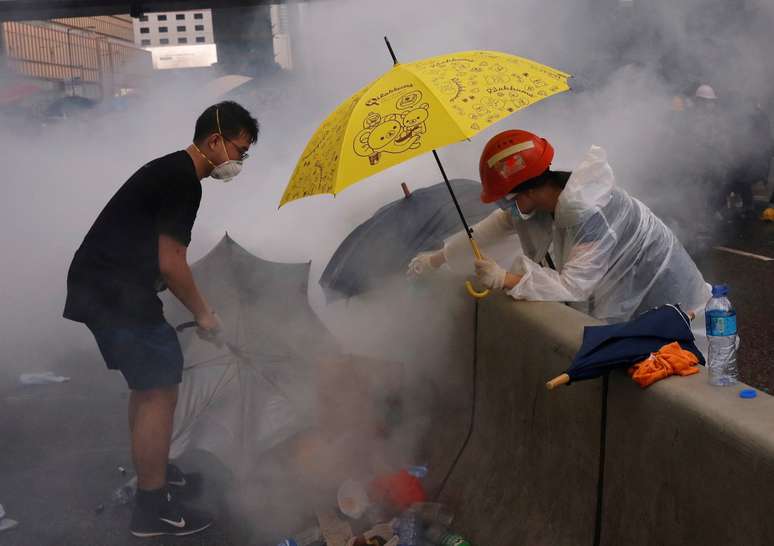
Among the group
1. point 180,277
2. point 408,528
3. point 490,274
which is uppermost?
point 490,274

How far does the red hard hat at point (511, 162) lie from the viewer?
9.62 ft

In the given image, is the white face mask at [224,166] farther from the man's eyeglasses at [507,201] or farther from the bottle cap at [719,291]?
the bottle cap at [719,291]

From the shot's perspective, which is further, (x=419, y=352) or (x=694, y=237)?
(x=694, y=237)

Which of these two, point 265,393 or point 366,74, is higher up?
point 366,74

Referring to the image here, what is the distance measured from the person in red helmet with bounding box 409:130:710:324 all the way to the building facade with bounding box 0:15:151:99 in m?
8.46

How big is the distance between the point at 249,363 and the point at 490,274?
1313mm

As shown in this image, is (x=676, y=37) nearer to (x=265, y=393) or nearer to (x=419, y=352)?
(x=419, y=352)

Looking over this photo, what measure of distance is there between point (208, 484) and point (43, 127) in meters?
5.64

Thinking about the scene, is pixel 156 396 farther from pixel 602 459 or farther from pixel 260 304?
pixel 602 459

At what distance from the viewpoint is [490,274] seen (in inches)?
116

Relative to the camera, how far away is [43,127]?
27.6 ft

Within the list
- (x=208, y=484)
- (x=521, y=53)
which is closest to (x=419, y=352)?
(x=208, y=484)

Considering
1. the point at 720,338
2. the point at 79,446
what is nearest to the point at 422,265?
the point at 720,338

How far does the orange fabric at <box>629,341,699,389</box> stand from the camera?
6.61 ft
